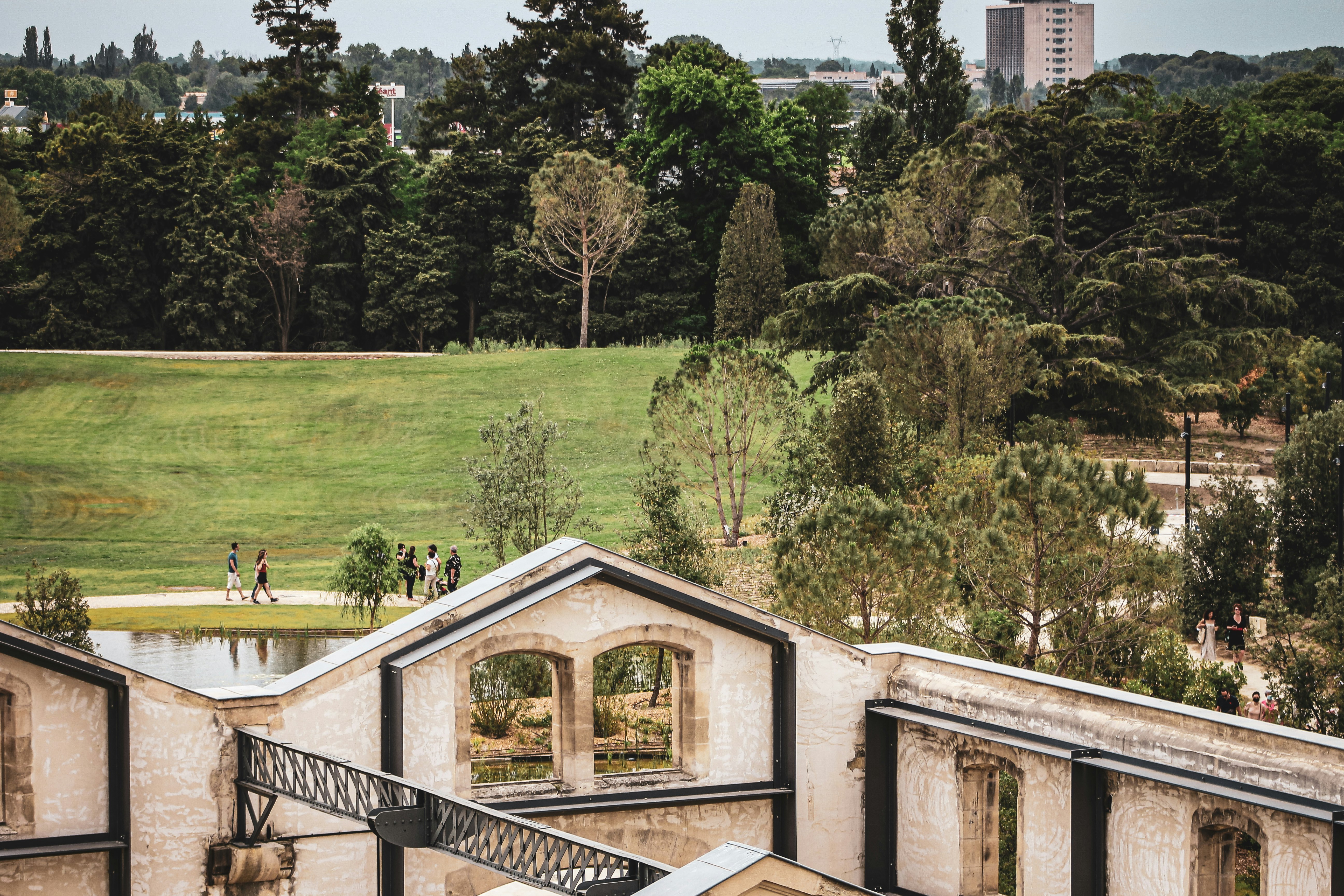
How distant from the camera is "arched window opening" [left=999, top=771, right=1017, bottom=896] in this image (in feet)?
55.0

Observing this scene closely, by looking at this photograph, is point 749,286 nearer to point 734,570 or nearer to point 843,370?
point 843,370

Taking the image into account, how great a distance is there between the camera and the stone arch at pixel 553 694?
13.6 metres

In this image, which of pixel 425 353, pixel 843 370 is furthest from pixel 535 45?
pixel 843 370

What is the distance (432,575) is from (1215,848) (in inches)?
822

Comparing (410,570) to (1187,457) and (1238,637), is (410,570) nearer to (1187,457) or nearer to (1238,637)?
(1238,637)

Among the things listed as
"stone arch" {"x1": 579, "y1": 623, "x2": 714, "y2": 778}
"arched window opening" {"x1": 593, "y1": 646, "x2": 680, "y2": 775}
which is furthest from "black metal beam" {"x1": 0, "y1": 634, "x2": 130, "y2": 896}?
"arched window opening" {"x1": 593, "y1": 646, "x2": 680, "y2": 775}

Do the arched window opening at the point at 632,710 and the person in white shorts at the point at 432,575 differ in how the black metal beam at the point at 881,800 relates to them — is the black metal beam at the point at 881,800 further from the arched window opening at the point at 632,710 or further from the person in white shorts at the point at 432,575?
the person in white shorts at the point at 432,575

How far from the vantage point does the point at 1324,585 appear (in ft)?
76.9

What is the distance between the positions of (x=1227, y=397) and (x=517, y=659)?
26.4m

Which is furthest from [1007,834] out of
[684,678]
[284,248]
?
[284,248]

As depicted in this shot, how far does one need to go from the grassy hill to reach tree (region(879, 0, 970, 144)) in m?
16.4

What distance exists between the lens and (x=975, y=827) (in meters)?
14.3

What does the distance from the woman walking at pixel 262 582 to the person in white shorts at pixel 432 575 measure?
3.24 m

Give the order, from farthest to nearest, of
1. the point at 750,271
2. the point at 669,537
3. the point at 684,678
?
the point at 750,271, the point at 669,537, the point at 684,678
